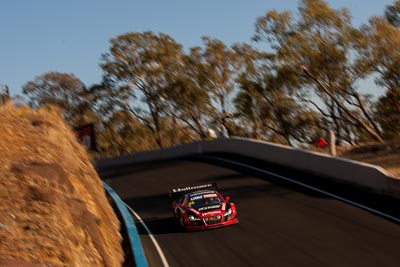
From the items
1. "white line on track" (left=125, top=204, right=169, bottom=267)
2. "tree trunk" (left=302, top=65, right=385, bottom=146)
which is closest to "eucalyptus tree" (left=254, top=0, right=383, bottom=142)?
"tree trunk" (left=302, top=65, right=385, bottom=146)

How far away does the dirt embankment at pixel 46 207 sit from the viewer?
988cm

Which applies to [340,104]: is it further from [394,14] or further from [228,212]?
[228,212]

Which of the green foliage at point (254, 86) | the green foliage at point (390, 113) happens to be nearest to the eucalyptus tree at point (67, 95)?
the green foliage at point (254, 86)

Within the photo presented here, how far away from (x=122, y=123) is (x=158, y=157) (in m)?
34.7

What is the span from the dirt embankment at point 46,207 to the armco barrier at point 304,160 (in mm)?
9549

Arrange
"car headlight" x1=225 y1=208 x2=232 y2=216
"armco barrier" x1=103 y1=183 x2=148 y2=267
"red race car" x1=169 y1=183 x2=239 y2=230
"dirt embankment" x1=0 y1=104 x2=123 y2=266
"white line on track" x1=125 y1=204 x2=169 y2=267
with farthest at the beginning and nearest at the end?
1. "car headlight" x1=225 y1=208 x2=232 y2=216
2. "red race car" x1=169 y1=183 x2=239 y2=230
3. "white line on track" x1=125 y1=204 x2=169 y2=267
4. "armco barrier" x1=103 y1=183 x2=148 y2=267
5. "dirt embankment" x1=0 y1=104 x2=123 y2=266

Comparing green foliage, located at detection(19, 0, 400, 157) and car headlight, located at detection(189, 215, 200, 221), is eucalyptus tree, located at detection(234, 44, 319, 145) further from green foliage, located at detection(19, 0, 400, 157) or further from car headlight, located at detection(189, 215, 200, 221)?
car headlight, located at detection(189, 215, 200, 221)

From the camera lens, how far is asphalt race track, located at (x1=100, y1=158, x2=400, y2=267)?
14.2 m

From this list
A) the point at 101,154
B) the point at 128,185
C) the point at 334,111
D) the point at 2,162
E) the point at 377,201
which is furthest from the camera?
the point at 101,154

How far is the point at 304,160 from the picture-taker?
86.6ft

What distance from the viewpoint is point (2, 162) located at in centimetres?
1402

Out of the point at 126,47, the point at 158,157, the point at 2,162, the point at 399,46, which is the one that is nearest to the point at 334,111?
the point at 399,46

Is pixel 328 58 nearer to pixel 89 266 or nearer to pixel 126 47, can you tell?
pixel 126 47

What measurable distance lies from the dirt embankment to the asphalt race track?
7.18 feet
